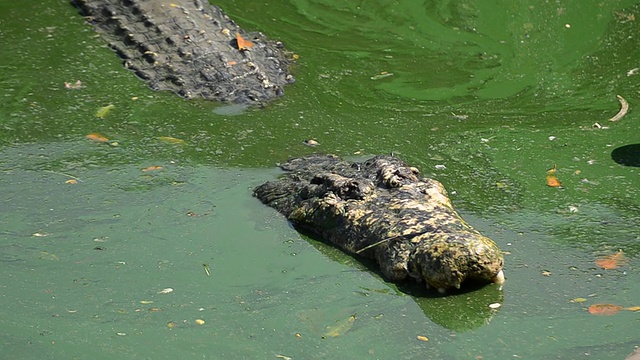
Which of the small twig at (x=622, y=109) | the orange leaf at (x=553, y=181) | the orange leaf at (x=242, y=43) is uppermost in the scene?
the small twig at (x=622, y=109)

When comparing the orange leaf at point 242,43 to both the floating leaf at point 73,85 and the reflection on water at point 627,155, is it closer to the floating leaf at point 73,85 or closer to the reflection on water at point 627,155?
the floating leaf at point 73,85

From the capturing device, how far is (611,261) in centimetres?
511

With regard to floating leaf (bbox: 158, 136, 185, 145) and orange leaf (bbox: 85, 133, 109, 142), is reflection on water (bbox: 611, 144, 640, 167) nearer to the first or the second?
floating leaf (bbox: 158, 136, 185, 145)

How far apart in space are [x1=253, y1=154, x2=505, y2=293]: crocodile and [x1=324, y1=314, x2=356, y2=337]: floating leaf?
0.43m

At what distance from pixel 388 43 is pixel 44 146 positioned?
3.15 meters

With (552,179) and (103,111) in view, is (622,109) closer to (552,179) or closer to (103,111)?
(552,179)

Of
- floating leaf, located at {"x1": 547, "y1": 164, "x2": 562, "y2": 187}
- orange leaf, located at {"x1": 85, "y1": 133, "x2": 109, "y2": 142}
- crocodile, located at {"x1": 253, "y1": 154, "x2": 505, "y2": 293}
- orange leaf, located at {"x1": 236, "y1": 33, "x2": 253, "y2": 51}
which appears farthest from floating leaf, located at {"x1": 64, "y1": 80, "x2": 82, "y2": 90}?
floating leaf, located at {"x1": 547, "y1": 164, "x2": 562, "y2": 187}

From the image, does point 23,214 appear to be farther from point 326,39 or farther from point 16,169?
point 326,39

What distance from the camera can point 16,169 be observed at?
609 cm

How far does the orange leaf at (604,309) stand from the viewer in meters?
4.59

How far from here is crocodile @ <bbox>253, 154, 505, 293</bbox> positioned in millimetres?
4684

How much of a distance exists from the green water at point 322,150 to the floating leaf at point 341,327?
0.02 m

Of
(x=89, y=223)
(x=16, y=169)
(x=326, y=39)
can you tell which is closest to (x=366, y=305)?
(x=89, y=223)

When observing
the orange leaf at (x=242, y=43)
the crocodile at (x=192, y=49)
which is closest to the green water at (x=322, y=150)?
the crocodile at (x=192, y=49)
